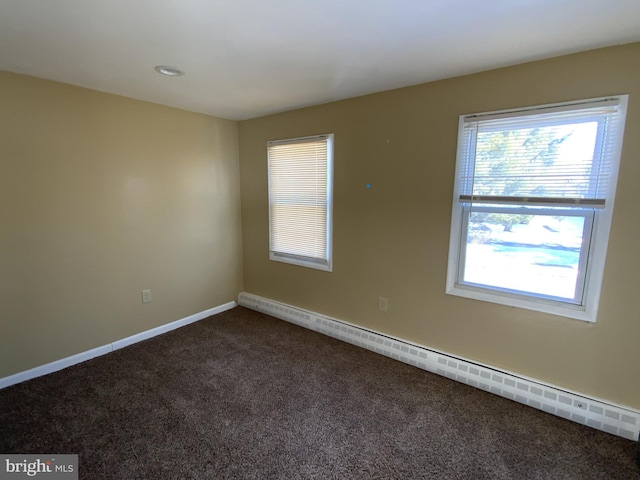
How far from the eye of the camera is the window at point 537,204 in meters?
1.79

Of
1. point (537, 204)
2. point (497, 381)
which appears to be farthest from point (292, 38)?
point (497, 381)

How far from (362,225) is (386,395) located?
1.42 m

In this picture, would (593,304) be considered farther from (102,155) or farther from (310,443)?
(102,155)

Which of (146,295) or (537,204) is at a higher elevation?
(537,204)

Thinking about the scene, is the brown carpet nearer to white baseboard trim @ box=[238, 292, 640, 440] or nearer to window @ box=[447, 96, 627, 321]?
white baseboard trim @ box=[238, 292, 640, 440]

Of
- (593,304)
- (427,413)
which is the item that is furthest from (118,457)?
(593,304)

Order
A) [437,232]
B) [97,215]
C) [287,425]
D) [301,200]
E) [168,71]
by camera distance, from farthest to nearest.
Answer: [301,200] → [97,215] → [437,232] → [168,71] → [287,425]

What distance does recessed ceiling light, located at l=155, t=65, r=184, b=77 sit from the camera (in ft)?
6.67

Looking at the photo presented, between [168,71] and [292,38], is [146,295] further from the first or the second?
[292,38]

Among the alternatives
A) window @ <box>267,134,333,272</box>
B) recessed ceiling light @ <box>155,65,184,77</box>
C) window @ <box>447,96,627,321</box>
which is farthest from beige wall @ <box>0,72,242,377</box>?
window @ <box>447,96,627,321</box>

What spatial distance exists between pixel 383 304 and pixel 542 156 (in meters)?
1.65

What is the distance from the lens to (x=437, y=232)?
237 centimetres

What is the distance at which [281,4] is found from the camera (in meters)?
1.35

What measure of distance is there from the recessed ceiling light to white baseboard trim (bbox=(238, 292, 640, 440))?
246 centimetres
